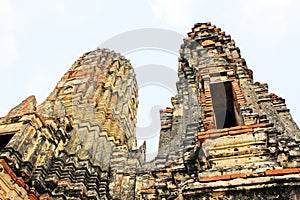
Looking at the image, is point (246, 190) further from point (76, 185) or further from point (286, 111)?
point (76, 185)

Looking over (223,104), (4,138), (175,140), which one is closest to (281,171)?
(223,104)

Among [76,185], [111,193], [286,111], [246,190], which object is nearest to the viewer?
[246,190]

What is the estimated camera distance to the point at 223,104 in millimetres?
6902

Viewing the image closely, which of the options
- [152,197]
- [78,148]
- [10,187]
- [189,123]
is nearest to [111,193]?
[78,148]

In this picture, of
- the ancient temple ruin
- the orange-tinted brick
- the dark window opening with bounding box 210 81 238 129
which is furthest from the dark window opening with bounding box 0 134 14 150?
the orange-tinted brick

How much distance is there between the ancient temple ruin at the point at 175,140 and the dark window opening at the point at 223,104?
0.02 m

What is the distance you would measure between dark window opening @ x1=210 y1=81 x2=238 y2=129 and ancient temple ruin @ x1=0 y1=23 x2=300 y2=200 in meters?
0.02

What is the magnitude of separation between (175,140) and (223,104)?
2.81 meters

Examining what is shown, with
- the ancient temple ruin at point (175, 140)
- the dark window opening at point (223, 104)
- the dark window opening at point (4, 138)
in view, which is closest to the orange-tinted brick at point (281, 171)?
the ancient temple ruin at point (175, 140)

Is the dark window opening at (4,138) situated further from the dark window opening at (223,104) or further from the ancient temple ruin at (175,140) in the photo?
the dark window opening at (223,104)

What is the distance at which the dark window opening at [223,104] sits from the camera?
6.58m

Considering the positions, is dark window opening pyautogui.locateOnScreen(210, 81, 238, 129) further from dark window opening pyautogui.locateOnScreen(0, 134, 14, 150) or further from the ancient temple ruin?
dark window opening pyautogui.locateOnScreen(0, 134, 14, 150)

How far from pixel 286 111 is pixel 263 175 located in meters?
6.87

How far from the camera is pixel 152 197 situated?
21.3 feet
